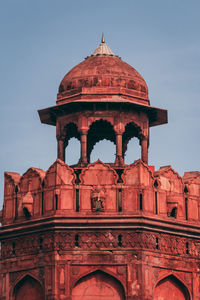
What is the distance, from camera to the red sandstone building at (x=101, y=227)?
4084 centimetres

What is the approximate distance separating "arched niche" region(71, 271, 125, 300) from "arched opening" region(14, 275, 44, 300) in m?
1.44

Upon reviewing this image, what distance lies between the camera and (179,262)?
139ft

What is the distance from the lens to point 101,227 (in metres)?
41.1

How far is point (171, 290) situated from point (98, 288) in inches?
116

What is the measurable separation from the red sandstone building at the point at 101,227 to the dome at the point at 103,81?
3.8 inches

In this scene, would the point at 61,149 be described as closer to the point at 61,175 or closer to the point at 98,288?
the point at 61,175

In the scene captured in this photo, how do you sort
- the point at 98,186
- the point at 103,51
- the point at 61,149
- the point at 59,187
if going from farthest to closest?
the point at 103,51 < the point at 61,149 < the point at 98,186 < the point at 59,187

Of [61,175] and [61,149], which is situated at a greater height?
[61,149]

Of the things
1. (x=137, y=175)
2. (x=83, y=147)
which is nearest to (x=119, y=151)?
(x=83, y=147)

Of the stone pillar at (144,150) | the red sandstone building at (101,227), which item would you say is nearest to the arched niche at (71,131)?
the red sandstone building at (101,227)

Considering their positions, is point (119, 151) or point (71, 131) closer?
point (119, 151)

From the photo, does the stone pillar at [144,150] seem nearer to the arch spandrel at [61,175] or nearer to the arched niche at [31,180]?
the arch spandrel at [61,175]

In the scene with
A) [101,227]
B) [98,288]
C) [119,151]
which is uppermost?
[119,151]

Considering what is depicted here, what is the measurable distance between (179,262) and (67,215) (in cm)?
473
